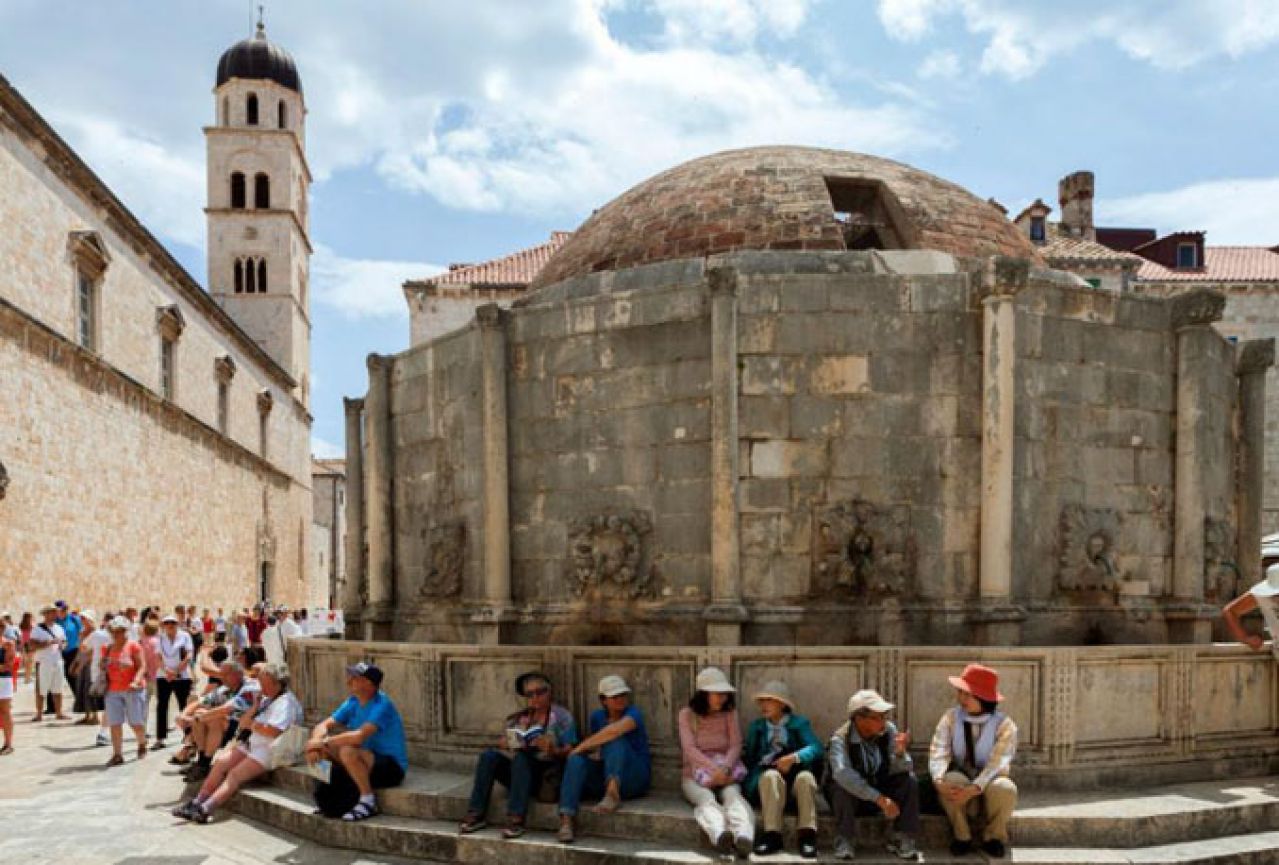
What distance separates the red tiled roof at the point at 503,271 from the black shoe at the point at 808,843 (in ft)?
94.6

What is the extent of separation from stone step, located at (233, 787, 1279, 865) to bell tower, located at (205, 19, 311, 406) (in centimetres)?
4586

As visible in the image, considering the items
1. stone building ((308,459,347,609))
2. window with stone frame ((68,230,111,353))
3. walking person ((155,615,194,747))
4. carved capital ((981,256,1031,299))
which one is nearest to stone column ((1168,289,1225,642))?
carved capital ((981,256,1031,299))

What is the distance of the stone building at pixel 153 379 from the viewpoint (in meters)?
20.8

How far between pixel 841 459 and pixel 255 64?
50.6m

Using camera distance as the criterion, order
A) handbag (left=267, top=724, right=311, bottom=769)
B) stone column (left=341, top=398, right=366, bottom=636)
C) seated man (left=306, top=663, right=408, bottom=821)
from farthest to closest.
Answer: stone column (left=341, top=398, right=366, bottom=636) → handbag (left=267, top=724, right=311, bottom=769) → seated man (left=306, top=663, right=408, bottom=821)

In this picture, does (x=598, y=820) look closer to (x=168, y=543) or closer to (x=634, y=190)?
(x=634, y=190)

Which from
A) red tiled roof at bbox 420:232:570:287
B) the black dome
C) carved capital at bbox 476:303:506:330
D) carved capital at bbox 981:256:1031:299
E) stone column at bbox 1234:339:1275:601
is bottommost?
stone column at bbox 1234:339:1275:601

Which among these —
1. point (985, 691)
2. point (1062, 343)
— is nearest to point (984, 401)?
point (1062, 343)

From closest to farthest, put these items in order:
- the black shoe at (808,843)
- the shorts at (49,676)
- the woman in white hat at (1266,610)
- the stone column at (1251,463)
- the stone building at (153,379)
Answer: the black shoe at (808,843)
the woman in white hat at (1266,610)
the stone column at (1251,463)
the shorts at (49,676)
the stone building at (153,379)

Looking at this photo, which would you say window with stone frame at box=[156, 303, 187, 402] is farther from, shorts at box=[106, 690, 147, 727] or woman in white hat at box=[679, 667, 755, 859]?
woman in white hat at box=[679, 667, 755, 859]

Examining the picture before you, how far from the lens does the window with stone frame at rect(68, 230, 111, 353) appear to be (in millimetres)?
24141

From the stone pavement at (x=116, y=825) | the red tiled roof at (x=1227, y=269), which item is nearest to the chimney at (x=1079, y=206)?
the red tiled roof at (x=1227, y=269)

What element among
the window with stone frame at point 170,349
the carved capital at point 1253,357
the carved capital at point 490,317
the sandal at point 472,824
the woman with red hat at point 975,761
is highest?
the window with stone frame at point 170,349

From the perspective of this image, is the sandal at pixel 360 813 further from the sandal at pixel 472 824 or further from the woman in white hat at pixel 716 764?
the woman in white hat at pixel 716 764
